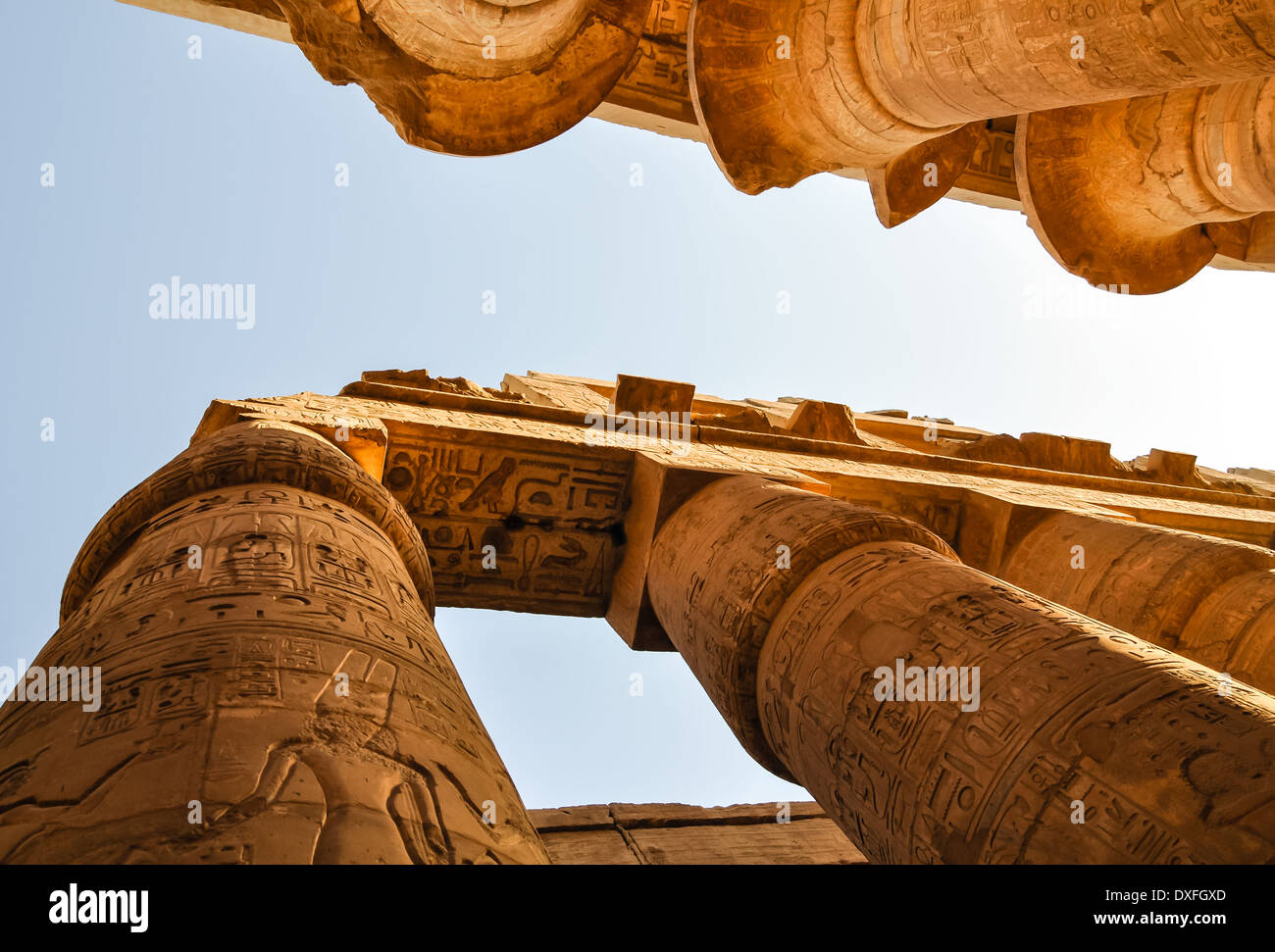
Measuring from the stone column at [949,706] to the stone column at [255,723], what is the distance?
1740mm

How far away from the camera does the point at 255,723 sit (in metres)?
2.36

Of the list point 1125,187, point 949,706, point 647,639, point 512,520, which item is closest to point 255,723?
point 949,706

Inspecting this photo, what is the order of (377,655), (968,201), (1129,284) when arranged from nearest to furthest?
(377,655)
(1129,284)
(968,201)

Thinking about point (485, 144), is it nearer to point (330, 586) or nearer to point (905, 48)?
point (905, 48)

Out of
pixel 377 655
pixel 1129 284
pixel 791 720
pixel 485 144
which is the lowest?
pixel 791 720

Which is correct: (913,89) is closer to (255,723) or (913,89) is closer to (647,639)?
(647,639)

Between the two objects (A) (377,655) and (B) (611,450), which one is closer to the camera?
(A) (377,655)

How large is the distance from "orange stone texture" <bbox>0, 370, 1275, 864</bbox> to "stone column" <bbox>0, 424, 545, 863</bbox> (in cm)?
1

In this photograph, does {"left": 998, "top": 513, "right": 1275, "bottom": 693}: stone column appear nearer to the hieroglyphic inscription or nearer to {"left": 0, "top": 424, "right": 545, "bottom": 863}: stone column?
the hieroglyphic inscription

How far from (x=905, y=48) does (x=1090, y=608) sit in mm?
3759

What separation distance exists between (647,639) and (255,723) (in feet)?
14.1

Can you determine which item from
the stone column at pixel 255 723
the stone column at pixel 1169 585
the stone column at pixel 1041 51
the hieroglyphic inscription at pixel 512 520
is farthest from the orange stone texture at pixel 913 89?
the stone column at pixel 255 723
